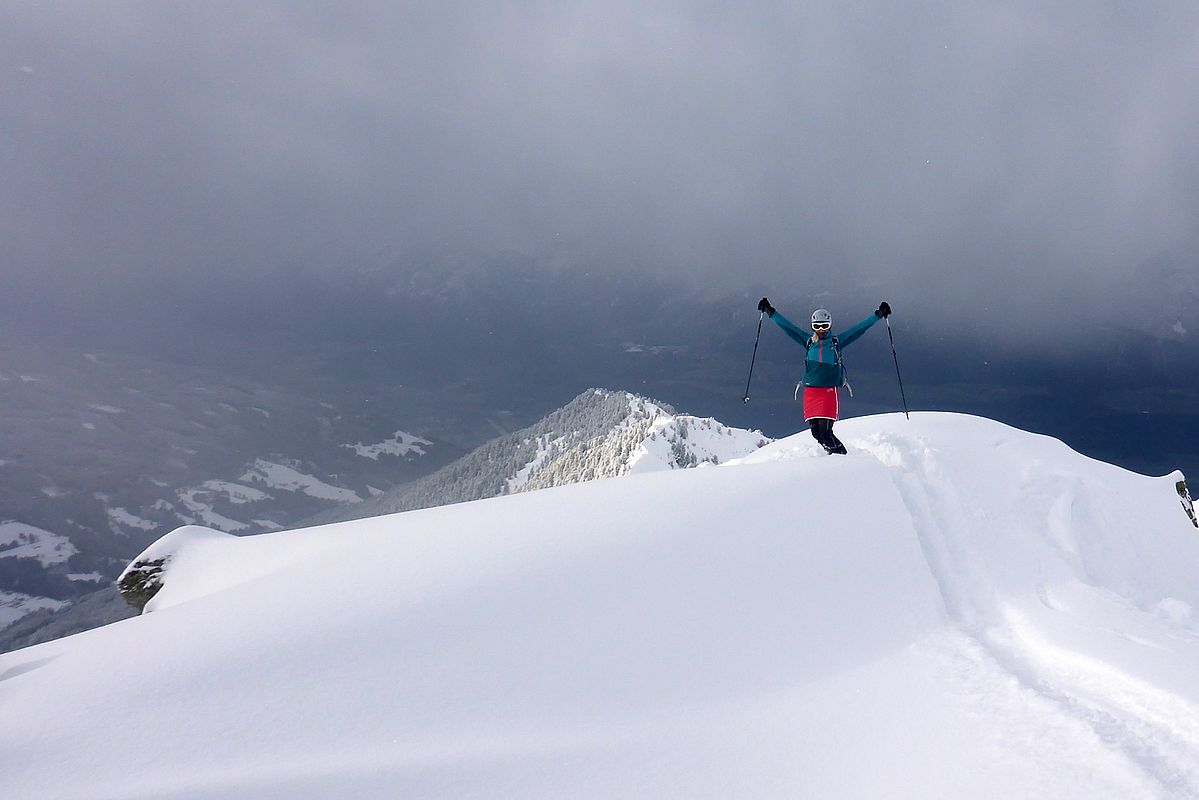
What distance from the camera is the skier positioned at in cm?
1527

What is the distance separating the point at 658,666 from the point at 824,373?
10.6m

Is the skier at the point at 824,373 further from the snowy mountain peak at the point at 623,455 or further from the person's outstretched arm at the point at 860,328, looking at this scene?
the snowy mountain peak at the point at 623,455

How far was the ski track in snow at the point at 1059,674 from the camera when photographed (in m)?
5.15

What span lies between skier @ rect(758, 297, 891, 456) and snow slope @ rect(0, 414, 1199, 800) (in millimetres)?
4048

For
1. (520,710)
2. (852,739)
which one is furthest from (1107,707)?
(520,710)

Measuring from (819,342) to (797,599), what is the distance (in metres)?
8.79

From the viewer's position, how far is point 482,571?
8.28 meters

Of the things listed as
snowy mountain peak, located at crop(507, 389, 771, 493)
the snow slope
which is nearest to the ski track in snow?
the snow slope

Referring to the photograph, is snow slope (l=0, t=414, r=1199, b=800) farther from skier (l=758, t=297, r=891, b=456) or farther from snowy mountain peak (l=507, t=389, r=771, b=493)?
snowy mountain peak (l=507, t=389, r=771, b=493)

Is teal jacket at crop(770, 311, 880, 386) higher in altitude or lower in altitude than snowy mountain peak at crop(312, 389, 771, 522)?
lower

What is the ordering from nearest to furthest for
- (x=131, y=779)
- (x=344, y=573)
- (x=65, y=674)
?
(x=131, y=779)
(x=65, y=674)
(x=344, y=573)

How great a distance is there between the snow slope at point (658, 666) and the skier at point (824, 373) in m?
4.05

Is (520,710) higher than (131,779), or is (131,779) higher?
(520,710)

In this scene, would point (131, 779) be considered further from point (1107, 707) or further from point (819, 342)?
point (819, 342)
